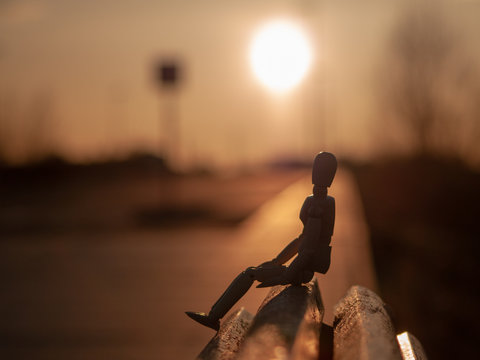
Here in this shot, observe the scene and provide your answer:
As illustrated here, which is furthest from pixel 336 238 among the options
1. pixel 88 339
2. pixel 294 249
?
pixel 294 249

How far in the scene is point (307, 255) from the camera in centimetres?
237

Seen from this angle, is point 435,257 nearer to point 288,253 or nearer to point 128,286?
point 128,286

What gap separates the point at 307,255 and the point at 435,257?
38.9ft

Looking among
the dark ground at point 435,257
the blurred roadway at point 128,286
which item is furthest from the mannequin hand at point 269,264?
the blurred roadway at point 128,286

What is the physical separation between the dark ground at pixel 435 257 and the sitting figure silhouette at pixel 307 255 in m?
4.50

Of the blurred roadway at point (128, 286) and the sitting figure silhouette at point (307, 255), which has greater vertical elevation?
the sitting figure silhouette at point (307, 255)

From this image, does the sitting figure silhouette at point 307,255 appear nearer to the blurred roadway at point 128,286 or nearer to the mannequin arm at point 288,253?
the mannequin arm at point 288,253

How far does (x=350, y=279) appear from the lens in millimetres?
10773

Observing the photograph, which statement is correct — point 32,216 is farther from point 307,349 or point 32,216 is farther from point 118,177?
point 118,177

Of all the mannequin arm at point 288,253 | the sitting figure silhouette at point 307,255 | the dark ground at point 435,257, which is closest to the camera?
the sitting figure silhouette at point 307,255

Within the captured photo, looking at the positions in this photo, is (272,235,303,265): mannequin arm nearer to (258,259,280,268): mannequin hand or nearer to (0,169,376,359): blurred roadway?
(258,259,280,268): mannequin hand

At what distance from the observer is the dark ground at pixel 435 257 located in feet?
24.5

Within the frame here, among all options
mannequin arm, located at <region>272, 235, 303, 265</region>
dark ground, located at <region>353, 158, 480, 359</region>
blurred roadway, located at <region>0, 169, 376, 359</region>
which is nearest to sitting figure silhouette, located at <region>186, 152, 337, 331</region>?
mannequin arm, located at <region>272, 235, 303, 265</region>

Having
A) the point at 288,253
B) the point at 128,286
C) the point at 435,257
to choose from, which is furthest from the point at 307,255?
the point at 435,257
